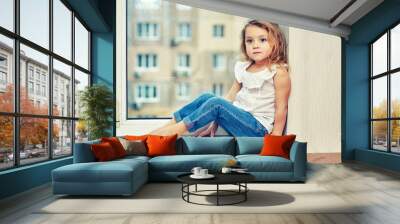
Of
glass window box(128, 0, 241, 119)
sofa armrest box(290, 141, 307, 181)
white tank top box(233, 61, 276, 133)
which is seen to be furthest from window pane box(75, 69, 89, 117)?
sofa armrest box(290, 141, 307, 181)

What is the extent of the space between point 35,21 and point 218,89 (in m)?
4.55

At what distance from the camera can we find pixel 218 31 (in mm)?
9531

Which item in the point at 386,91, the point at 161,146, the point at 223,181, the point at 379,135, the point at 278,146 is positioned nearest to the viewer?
the point at 223,181

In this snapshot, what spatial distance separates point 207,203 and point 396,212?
6.71ft

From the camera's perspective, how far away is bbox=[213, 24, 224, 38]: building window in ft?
31.2

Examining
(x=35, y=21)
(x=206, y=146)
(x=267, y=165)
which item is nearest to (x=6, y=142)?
(x=35, y=21)

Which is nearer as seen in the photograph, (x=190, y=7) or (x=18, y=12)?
(x=18, y=12)

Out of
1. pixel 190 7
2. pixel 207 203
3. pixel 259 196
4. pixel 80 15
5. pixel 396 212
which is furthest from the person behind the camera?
pixel 190 7

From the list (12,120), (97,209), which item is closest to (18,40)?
(12,120)

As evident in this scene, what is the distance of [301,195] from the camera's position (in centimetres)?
519

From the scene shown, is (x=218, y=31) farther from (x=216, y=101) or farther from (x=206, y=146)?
(x=206, y=146)

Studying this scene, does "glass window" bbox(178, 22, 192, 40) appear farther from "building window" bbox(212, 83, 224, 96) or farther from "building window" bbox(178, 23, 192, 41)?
"building window" bbox(212, 83, 224, 96)

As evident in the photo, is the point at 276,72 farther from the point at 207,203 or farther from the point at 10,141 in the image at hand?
the point at 10,141

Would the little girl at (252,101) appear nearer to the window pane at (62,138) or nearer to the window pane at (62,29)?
the window pane at (62,138)
